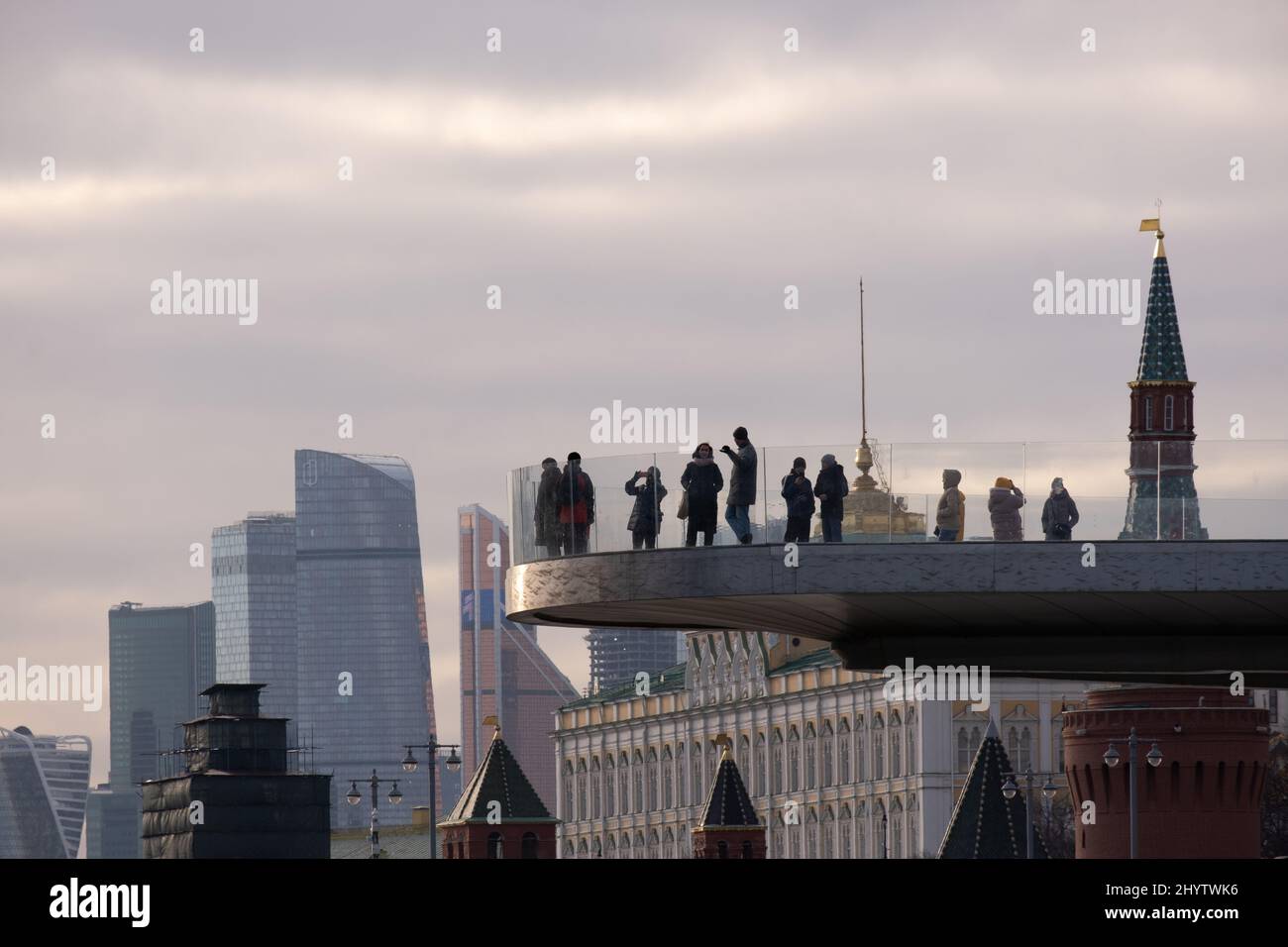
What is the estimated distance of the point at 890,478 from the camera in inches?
2544

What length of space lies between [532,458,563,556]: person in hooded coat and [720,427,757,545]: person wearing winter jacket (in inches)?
146

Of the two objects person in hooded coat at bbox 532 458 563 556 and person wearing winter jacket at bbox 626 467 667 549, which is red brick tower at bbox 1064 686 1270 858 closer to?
person in hooded coat at bbox 532 458 563 556

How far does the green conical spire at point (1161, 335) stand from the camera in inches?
6319

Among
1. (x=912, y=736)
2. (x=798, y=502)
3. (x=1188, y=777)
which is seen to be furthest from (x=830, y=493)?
(x=912, y=736)

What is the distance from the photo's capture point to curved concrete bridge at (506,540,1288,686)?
63.4 meters

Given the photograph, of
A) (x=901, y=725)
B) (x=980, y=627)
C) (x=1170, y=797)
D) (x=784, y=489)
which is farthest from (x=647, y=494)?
(x=901, y=725)

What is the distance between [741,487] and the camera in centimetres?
6306

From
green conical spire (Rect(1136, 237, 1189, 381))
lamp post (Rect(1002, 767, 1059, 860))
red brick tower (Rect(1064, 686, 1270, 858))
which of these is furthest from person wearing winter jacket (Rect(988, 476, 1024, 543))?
green conical spire (Rect(1136, 237, 1189, 381))

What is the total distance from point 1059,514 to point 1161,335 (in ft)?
329

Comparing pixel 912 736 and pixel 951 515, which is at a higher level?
pixel 912 736

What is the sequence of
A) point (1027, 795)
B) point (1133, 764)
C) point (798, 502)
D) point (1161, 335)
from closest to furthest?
point (798, 502)
point (1133, 764)
point (1027, 795)
point (1161, 335)

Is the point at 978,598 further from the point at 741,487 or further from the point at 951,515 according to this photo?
the point at 741,487
